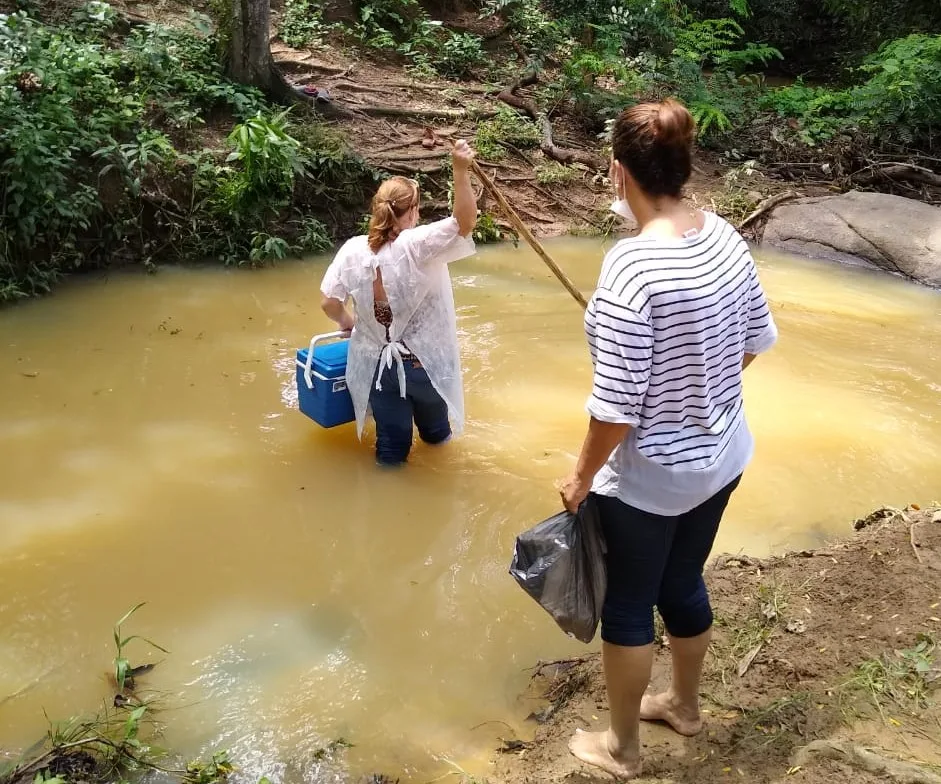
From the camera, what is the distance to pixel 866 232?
29.1ft

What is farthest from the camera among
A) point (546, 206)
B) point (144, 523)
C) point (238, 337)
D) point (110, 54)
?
point (546, 206)

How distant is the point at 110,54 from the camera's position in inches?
322

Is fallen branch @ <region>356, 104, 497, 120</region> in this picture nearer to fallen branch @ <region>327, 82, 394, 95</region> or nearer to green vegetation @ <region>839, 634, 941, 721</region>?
fallen branch @ <region>327, 82, 394, 95</region>

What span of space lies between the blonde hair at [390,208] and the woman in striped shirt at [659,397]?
186cm

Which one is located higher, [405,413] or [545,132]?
[545,132]

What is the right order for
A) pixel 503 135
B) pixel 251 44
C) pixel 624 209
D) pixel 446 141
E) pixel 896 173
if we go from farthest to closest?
1. pixel 896 173
2. pixel 503 135
3. pixel 446 141
4. pixel 251 44
5. pixel 624 209

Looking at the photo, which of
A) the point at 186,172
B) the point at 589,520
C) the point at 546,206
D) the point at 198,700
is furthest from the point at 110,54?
the point at 589,520

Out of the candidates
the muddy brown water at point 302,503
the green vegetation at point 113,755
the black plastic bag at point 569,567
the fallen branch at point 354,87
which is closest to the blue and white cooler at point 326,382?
the muddy brown water at point 302,503

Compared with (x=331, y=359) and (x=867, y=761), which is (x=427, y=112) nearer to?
(x=331, y=359)

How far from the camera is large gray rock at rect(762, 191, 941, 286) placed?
8469 mm

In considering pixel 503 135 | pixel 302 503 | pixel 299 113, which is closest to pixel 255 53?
pixel 299 113

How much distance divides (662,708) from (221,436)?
305 cm

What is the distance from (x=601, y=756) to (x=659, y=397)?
1.17 metres

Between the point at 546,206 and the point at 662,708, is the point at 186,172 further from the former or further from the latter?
the point at 662,708
